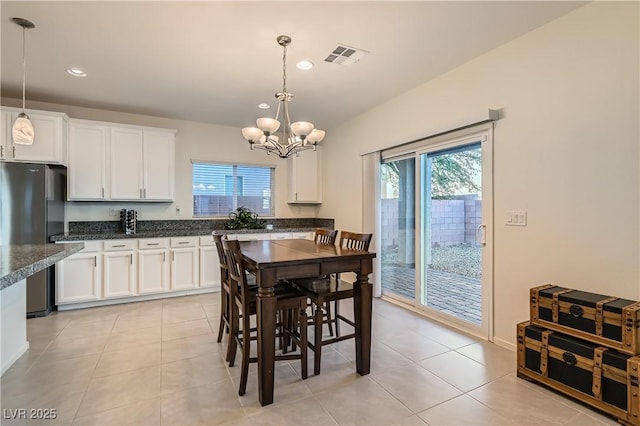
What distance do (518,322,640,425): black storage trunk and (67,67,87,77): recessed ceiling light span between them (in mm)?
4612

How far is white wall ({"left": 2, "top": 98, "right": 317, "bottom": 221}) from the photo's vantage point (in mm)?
4332

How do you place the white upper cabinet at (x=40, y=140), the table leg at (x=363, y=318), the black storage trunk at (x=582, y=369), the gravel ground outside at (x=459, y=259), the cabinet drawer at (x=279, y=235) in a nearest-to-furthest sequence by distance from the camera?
the black storage trunk at (x=582, y=369) → the table leg at (x=363, y=318) → the gravel ground outside at (x=459, y=259) → the white upper cabinet at (x=40, y=140) → the cabinet drawer at (x=279, y=235)

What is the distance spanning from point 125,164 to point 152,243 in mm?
1167

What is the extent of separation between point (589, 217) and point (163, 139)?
4.90m

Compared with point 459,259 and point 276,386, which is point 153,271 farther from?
point 459,259

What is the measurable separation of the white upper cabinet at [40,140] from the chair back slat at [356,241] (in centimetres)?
359

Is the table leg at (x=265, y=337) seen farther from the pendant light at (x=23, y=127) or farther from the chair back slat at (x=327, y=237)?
the pendant light at (x=23, y=127)

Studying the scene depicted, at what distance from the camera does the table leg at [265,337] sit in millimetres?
1981

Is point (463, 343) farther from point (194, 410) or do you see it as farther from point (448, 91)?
point (448, 91)

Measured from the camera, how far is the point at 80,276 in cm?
384

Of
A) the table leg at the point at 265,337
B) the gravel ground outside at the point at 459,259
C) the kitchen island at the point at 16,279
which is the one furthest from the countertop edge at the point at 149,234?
the table leg at the point at 265,337

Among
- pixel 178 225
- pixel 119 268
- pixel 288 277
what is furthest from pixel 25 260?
pixel 178 225

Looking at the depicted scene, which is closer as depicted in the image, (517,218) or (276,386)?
(276,386)

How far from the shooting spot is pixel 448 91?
3.26 metres
